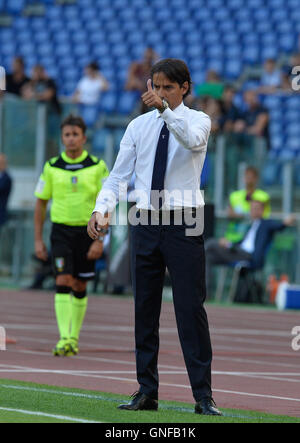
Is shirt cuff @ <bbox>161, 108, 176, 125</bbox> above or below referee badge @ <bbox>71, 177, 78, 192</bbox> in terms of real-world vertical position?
above

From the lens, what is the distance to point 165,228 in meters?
7.57

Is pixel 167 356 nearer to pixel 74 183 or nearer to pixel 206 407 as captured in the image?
pixel 74 183

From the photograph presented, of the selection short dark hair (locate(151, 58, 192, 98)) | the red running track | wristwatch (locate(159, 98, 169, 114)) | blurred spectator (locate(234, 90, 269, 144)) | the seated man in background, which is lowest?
the red running track

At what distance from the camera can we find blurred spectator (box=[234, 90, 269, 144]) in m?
21.9

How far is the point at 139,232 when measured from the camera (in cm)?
768

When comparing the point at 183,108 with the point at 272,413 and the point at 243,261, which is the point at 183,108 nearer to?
the point at 272,413

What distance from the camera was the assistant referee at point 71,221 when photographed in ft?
38.8

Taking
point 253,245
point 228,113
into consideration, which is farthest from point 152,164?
point 228,113

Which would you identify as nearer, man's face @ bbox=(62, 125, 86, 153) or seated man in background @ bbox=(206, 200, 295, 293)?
man's face @ bbox=(62, 125, 86, 153)

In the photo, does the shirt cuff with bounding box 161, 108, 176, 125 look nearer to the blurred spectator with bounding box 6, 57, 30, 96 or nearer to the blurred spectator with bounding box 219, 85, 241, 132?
the blurred spectator with bounding box 219, 85, 241, 132

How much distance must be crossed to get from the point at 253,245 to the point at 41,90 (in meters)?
6.69

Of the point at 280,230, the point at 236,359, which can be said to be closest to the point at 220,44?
the point at 280,230

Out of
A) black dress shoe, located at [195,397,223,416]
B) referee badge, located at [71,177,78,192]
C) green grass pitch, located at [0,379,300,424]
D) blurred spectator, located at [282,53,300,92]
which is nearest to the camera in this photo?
green grass pitch, located at [0,379,300,424]

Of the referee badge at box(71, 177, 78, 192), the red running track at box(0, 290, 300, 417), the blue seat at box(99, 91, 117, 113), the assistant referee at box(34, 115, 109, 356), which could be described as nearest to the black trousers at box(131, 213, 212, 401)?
the red running track at box(0, 290, 300, 417)
